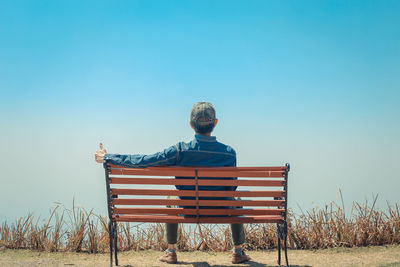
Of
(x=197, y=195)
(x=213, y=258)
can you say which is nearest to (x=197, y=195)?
(x=197, y=195)

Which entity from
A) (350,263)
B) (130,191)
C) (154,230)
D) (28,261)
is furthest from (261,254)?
(28,261)

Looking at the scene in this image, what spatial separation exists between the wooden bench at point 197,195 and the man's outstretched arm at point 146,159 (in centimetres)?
5

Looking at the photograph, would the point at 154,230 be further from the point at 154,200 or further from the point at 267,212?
the point at 267,212

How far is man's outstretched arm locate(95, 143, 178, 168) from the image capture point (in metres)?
3.93

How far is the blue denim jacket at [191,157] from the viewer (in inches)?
155

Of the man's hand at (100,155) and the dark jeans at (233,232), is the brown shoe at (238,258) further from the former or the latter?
the man's hand at (100,155)

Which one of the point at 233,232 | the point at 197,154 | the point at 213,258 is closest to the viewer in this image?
the point at 197,154

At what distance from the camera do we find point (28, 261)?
486 cm

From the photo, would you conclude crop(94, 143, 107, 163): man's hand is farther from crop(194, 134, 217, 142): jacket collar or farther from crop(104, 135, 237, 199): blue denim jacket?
crop(194, 134, 217, 142): jacket collar

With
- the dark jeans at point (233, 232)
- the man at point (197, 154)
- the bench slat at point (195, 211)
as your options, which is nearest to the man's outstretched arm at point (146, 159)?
the man at point (197, 154)

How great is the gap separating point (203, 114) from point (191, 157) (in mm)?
469

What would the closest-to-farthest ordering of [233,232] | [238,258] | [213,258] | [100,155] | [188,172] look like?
1. [188,172]
2. [100,155]
3. [233,232]
4. [238,258]
5. [213,258]

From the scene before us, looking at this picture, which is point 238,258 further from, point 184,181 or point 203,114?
point 203,114

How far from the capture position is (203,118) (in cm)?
407
